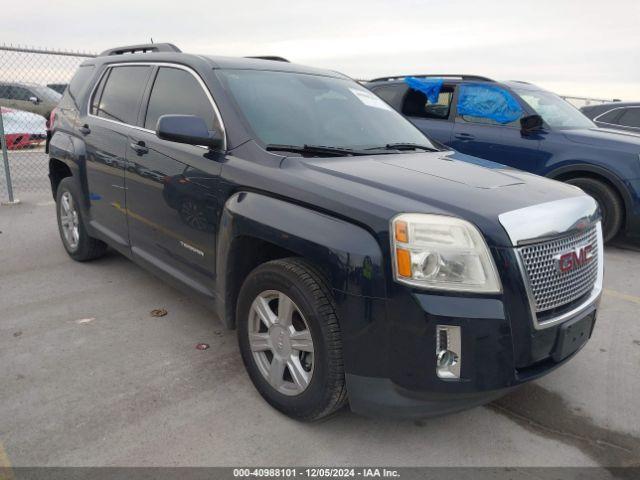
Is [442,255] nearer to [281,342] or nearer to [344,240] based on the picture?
[344,240]

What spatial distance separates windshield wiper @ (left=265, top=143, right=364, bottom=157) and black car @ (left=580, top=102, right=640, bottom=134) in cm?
813

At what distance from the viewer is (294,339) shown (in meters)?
2.46

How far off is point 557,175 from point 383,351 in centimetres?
488

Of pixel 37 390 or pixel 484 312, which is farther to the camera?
pixel 37 390

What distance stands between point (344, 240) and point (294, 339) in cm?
61

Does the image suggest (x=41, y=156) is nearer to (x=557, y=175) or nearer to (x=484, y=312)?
(x=557, y=175)

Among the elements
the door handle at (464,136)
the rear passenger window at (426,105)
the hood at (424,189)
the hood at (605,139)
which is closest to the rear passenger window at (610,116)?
the hood at (605,139)

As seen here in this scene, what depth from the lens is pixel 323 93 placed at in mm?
3459

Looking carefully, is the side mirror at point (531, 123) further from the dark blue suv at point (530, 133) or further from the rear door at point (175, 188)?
the rear door at point (175, 188)

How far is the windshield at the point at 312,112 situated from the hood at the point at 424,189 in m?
0.31

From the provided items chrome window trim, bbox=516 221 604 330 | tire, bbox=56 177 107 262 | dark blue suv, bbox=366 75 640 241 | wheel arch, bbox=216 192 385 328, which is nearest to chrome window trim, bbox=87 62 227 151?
wheel arch, bbox=216 192 385 328


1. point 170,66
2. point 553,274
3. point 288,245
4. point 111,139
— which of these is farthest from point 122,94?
point 553,274

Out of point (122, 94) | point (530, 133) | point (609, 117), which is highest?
point (122, 94)

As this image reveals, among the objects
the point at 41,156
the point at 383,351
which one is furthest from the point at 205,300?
the point at 41,156
